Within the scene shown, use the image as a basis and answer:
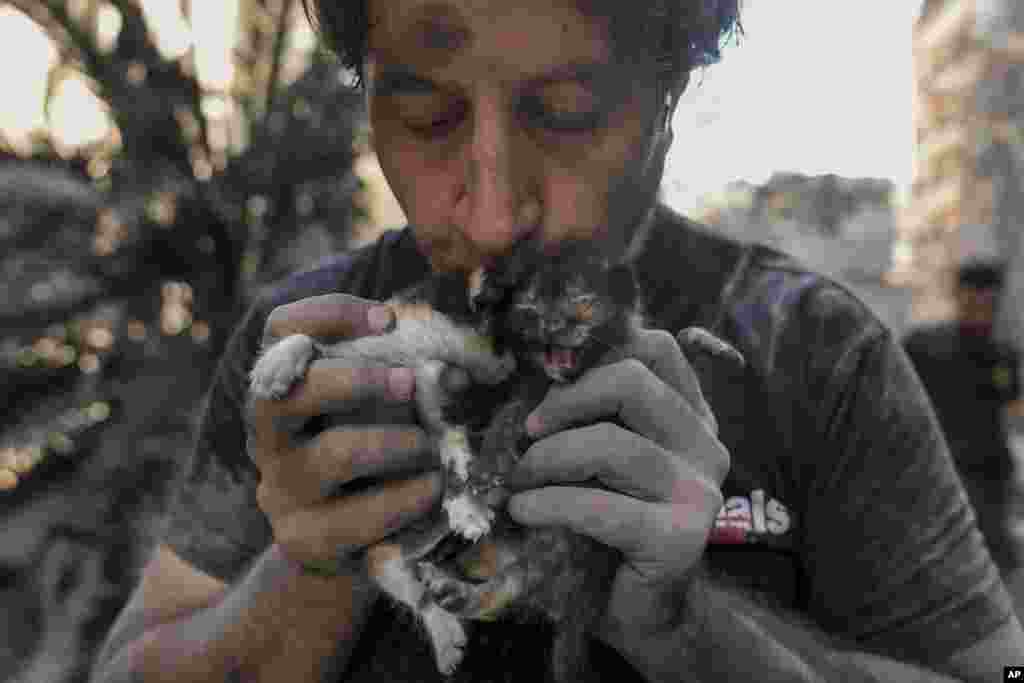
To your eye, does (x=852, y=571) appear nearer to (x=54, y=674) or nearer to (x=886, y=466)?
(x=886, y=466)

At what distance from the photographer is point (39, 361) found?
2146mm

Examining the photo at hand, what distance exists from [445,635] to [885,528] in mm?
464

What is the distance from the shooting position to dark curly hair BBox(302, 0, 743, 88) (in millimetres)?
854

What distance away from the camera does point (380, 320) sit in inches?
30.2

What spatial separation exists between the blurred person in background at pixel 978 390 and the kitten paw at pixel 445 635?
99 cm

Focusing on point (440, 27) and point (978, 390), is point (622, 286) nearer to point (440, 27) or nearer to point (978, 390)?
point (440, 27)

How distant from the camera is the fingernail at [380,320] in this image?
2.52ft

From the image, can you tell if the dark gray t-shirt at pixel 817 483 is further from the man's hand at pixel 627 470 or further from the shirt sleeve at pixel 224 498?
the man's hand at pixel 627 470

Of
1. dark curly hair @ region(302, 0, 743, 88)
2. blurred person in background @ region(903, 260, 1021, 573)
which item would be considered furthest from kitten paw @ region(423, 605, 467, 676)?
blurred person in background @ region(903, 260, 1021, 573)

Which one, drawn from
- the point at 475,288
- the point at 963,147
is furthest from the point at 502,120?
the point at 963,147

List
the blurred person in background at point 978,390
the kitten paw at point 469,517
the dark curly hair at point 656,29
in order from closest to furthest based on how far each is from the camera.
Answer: the kitten paw at point 469,517
the dark curly hair at point 656,29
the blurred person in background at point 978,390

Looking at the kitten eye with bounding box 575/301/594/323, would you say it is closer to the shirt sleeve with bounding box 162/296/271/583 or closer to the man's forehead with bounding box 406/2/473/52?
the man's forehead with bounding box 406/2/473/52

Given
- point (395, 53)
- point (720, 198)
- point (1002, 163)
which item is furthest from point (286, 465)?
point (1002, 163)

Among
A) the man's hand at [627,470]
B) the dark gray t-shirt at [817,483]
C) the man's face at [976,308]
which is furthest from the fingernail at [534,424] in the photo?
the man's face at [976,308]
